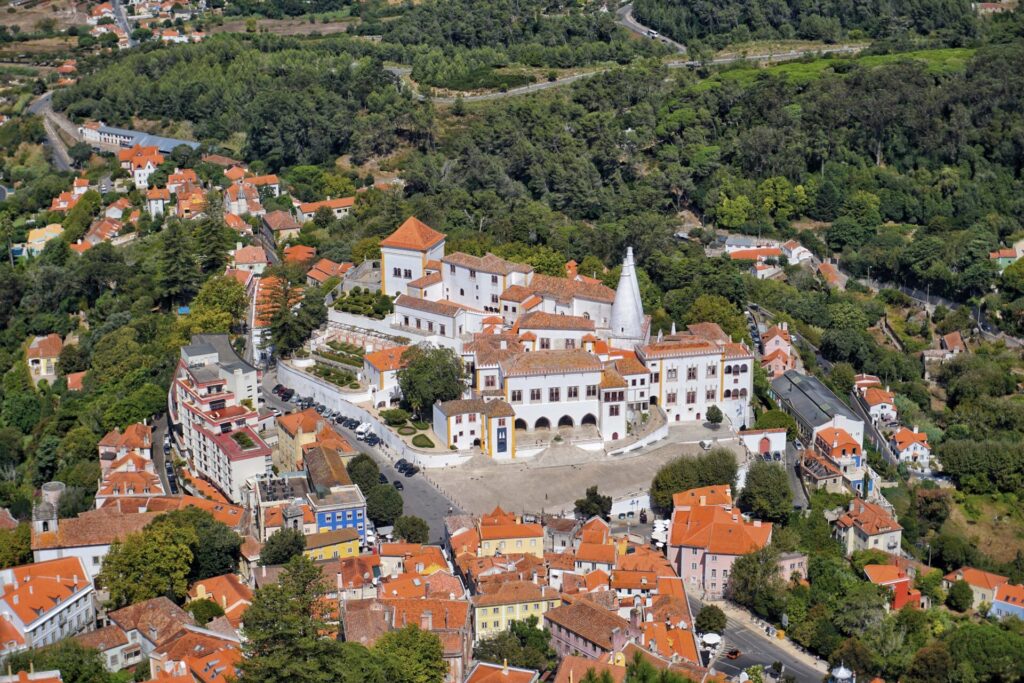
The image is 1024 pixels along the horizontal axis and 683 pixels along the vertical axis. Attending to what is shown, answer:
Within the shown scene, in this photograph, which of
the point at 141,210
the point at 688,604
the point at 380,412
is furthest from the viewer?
the point at 141,210

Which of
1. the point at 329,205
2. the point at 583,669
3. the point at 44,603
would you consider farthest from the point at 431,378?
the point at 329,205

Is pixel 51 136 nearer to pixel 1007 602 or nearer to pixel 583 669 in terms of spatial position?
pixel 583 669

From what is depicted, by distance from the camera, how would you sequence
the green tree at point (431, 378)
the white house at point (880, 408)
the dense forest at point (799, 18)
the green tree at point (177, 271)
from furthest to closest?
the dense forest at point (799, 18)
the green tree at point (177, 271)
the white house at point (880, 408)
the green tree at point (431, 378)

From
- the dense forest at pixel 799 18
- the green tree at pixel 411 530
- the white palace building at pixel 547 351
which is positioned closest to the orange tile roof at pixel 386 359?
the white palace building at pixel 547 351

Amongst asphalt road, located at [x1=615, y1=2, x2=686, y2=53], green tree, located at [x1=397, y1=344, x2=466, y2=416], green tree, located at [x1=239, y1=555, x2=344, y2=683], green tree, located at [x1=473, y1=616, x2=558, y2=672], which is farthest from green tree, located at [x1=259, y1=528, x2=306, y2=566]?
asphalt road, located at [x1=615, y1=2, x2=686, y2=53]

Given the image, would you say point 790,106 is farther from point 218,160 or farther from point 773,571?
point 773,571

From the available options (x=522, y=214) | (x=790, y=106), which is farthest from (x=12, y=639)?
(x=790, y=106)

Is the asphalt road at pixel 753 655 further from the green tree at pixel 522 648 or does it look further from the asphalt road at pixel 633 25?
the asphalt road at pixel 633 25
